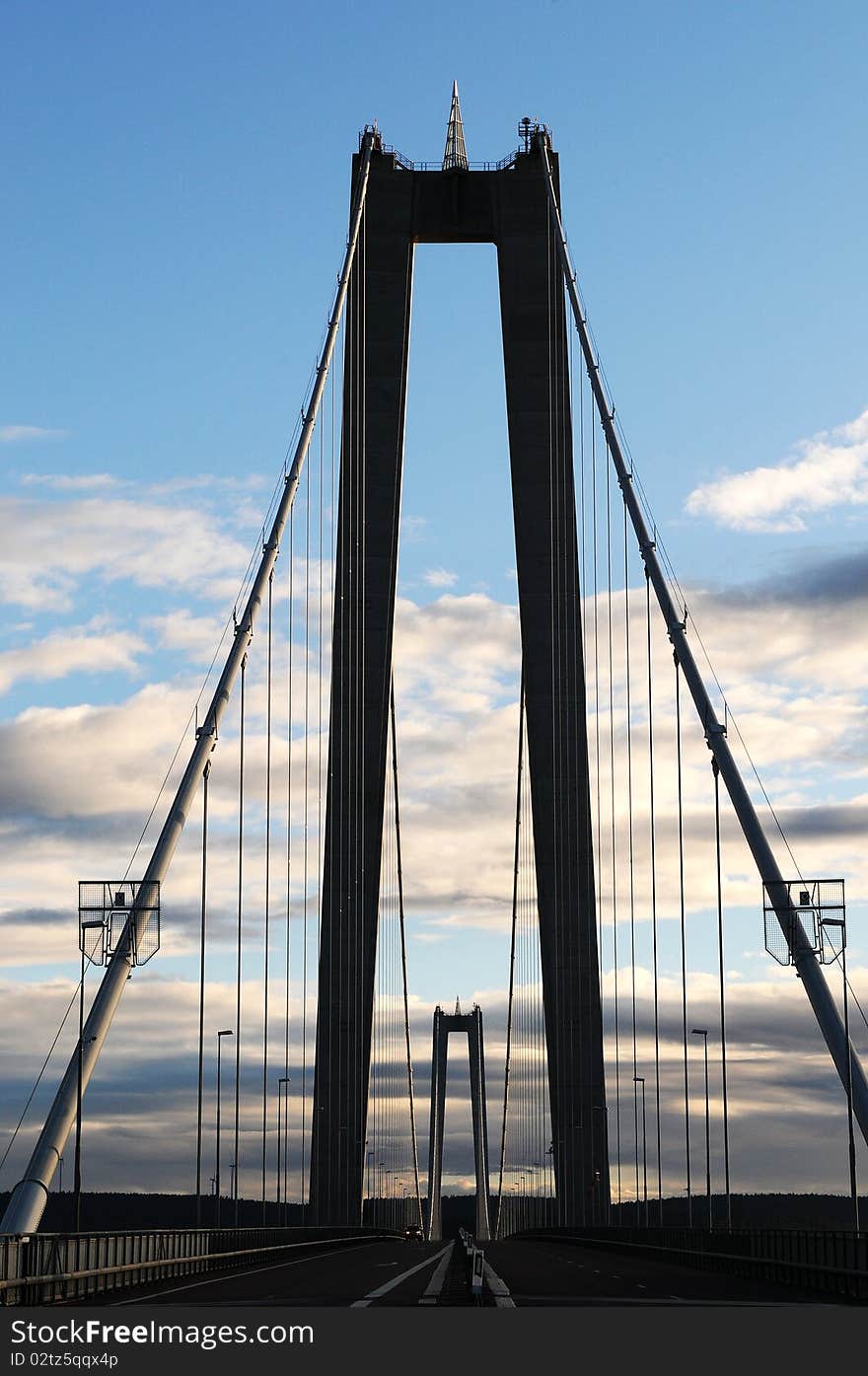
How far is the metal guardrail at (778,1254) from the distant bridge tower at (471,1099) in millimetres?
89644

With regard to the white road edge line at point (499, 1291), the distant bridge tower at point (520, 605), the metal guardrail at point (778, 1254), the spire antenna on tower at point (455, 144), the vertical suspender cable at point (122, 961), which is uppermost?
the spire antenna on tower at point (455, 144)

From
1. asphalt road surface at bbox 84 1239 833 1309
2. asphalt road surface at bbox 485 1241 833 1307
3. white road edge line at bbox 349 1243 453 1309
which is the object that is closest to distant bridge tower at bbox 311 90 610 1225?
asphalt road surface at bbox 485 1241 833 1307

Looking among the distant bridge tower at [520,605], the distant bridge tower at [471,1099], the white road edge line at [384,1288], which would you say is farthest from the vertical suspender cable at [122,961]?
the distant bridge tower at [471,1099]

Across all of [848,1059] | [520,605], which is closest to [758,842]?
[848,1059]

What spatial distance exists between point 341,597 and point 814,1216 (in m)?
38.1

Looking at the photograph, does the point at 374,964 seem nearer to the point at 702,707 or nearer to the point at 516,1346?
the point at 702,707

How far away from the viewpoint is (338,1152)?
2667 inches

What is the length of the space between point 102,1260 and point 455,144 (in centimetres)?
4764

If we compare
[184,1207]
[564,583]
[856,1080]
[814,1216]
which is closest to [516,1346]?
[856,1080]

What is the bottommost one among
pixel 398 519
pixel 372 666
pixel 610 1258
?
pixel 610 1258

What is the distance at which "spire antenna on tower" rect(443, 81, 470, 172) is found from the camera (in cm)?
6531

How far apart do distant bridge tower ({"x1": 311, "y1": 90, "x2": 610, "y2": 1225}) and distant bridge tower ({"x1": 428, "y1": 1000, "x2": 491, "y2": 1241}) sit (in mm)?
68588

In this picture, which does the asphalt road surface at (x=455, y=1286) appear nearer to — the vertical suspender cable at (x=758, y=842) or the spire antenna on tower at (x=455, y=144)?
the vertical suspender cable at (x=758, y=842)

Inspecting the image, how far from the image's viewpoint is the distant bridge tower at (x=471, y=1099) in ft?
451
